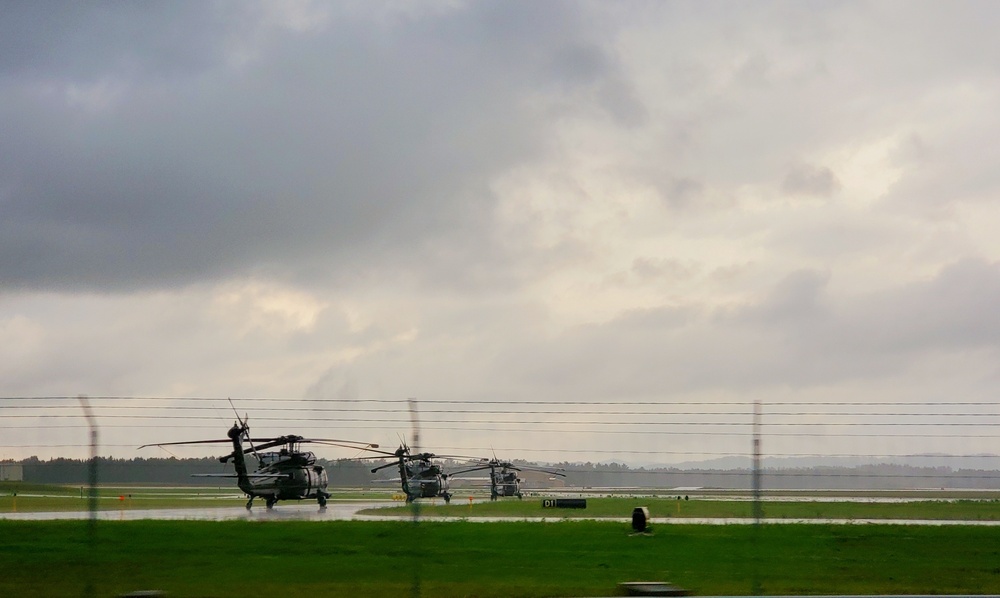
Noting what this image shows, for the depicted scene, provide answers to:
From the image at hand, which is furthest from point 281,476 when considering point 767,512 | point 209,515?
point 767,512

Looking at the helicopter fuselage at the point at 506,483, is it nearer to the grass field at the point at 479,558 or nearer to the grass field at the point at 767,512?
the grass field at the point at 767,512

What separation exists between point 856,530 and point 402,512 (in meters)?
17.2

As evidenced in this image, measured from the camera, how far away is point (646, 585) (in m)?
10.3

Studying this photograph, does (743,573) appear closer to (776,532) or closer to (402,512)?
(776,532)

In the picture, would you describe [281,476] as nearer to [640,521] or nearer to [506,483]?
[640,521]

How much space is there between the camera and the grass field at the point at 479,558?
44.0ft

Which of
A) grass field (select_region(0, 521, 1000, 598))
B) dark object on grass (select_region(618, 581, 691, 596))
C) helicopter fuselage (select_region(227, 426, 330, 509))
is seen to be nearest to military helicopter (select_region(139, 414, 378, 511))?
helicopter fuselage (select_region(227, 426, 330, 509))

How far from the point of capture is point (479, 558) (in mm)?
17562

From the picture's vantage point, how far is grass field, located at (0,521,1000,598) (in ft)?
44.0

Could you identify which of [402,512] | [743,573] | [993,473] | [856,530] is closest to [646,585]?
[743,573]

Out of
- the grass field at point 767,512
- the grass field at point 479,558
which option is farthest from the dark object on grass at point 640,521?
the grass field at point 767,512

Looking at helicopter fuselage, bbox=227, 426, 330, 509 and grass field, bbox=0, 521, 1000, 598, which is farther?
helicopter fuselage, bbox=227, 426, 330, 509

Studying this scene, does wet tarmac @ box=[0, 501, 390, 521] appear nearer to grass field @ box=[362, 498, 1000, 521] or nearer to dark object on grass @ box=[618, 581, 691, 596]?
grass field @ box=[362, 498, 1000, 521]

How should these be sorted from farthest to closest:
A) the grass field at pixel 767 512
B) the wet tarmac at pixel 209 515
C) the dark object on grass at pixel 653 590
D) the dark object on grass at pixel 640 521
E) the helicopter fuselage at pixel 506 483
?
the helicopter fuselage at pixel 506 483
the grass field at pixel 767 512
the wet tarmac at pixel 209 515
the dark object on grass at pixel 640 521
the dark object on grass at pixel 653 590
